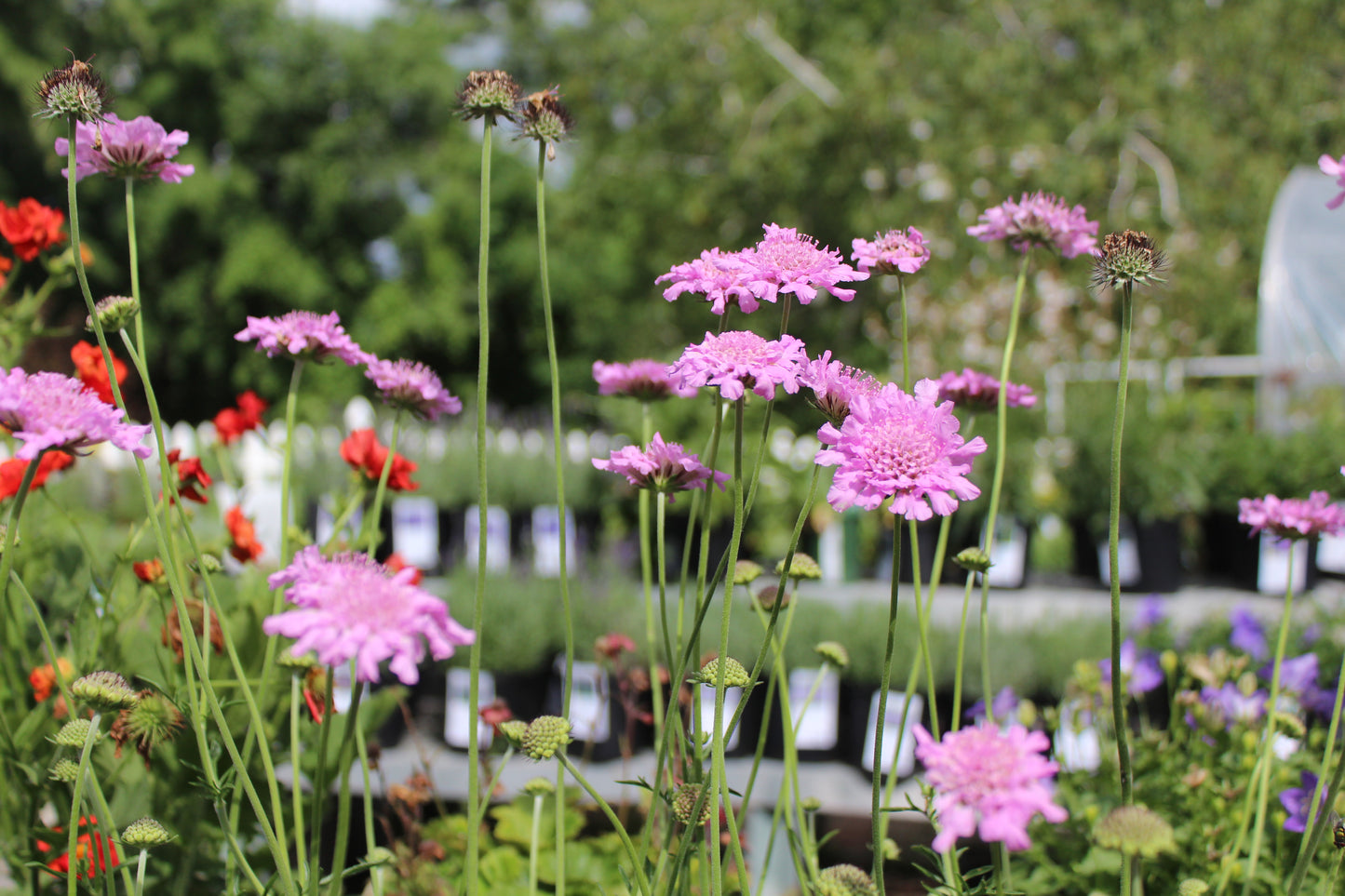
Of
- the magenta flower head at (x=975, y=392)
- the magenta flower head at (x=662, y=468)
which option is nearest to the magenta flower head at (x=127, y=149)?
the magenta flower head at (x=662, y=468)

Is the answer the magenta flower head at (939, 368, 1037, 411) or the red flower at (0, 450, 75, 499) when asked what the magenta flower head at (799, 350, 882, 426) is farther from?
the red flower at (0, 450, 75, 499)

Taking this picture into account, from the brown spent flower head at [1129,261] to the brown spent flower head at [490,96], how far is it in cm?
48

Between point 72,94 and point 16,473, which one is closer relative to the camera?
point 72,94

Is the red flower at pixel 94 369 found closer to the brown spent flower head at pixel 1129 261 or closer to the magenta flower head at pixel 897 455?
the magenta flower head at pixel 897 455

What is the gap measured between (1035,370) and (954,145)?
1.54 m

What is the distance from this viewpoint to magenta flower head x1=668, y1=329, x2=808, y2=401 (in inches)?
27.2

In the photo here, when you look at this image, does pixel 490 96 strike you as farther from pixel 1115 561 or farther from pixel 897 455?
pixel 1115 561

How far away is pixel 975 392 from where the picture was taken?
103cm

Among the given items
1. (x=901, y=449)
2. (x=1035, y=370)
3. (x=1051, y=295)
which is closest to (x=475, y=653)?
(x=901, y=449)

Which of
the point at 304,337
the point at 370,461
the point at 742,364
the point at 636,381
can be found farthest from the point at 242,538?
the point at 742,364

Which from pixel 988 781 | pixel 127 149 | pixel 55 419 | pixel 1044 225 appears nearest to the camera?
pixel 988 781

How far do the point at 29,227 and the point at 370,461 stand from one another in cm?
60

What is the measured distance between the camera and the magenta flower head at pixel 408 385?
0.93 m

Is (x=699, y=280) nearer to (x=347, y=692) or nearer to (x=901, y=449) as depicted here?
(x=901, y=449)
